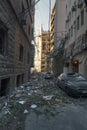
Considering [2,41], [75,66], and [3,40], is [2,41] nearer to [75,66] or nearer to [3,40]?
[3,40]

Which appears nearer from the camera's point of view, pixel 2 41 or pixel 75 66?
pixel 2 41

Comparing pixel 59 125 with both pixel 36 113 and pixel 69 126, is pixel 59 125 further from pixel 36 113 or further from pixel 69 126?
pixel 36 113

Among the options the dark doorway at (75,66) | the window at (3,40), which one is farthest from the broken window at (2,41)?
the dark doorway at (75,66)

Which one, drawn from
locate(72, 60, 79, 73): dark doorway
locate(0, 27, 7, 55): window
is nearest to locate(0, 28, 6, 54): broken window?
locate(0, 27, 7, 55): window

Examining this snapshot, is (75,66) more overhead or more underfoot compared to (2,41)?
more underfoot

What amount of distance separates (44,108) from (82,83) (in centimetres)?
603

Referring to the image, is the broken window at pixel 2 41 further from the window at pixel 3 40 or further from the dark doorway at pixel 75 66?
the dark doorway at pixel 75 66

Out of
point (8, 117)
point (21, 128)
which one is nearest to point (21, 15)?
point (8, 117)

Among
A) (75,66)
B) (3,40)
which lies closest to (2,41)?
(3,40)

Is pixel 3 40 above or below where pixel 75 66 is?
above

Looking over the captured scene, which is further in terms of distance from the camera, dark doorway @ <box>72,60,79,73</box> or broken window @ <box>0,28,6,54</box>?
dark doorway @ <box>72,60,79,73</box>

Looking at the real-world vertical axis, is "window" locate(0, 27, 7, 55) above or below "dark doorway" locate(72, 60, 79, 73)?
above

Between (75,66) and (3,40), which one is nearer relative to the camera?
(3,40)

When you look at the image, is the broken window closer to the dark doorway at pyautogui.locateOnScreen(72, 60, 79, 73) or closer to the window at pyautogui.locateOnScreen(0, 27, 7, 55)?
the window at pyautogui.locateOnScreen(0, 27, 7, 55)
